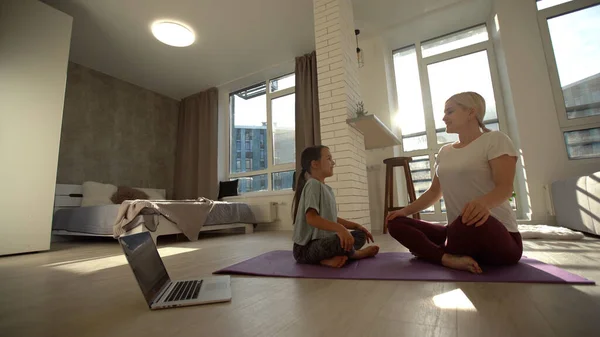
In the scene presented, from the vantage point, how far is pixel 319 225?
125cm

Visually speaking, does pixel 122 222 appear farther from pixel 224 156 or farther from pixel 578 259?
pixel 578 259

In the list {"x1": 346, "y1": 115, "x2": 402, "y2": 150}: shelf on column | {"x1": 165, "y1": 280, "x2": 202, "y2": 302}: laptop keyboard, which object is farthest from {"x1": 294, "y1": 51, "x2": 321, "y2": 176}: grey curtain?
{"x1": 165, "y1": 280, "x2": 202, "y2": 302}: laptop keyboard

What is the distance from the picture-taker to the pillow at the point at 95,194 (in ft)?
13.0

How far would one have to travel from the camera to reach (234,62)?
4602 millimetres

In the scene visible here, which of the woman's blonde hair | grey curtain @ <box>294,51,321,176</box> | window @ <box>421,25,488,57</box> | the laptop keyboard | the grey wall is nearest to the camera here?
the laptop keyboard

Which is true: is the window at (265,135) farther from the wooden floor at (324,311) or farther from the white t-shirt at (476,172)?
the wooden floor at (324,311)

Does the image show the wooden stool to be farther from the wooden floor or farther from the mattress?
the mattress

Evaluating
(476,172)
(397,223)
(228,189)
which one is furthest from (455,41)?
(228,189)

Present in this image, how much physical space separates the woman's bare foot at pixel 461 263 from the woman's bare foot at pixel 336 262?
16.9 inches

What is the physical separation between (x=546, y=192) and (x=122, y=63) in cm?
598

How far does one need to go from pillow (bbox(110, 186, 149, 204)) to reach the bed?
0.13 m

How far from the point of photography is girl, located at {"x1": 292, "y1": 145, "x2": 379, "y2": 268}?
49.8 inches

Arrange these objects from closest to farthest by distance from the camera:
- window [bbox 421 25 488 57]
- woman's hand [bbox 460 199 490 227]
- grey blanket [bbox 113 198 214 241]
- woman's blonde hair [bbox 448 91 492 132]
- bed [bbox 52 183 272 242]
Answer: woman's hand [bbox 460 199 490 227] → woman's blonde hair [bbox 448 91 492 132] → grey blanket [bbox 113 198 214 241] → bed [bbox 52 183 272 242] → window [bbox 421 25 488 57]

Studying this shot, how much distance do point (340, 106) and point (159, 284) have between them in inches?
83.4
